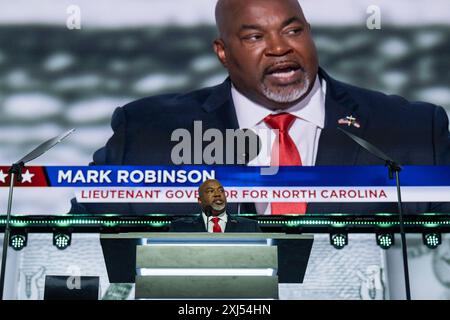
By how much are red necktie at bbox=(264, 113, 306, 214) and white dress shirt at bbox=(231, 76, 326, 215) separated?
0.11 feet

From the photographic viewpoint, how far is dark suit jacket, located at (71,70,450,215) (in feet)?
21.4

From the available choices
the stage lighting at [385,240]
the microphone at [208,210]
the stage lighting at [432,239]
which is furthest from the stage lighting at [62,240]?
the stage lighting at [432,239]

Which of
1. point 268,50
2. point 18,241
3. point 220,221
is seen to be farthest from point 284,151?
point 220,221

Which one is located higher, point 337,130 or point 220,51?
point 220,51

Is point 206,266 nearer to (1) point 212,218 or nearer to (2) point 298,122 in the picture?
(1) point 212,218

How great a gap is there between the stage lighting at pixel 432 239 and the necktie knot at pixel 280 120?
1487 millimetres

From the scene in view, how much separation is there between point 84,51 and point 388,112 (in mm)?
2715

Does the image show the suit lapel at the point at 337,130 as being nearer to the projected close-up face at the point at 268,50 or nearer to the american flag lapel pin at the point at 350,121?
the american flag lapel pin at the point at 350,121

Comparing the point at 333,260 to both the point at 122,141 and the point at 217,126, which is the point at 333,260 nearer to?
the point at 217,126

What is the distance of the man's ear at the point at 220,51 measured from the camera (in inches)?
267

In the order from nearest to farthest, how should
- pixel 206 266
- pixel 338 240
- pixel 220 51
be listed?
1. pixel 206 266
2. pixel 338 240
3. pixel 220 51

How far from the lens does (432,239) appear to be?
659cm

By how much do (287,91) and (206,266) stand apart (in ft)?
12.4
